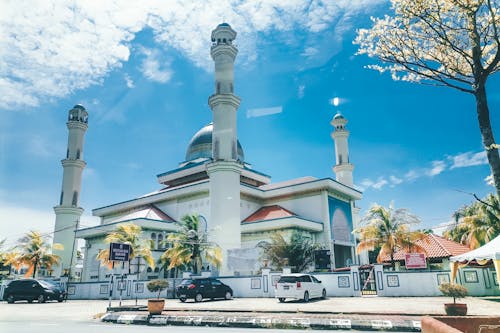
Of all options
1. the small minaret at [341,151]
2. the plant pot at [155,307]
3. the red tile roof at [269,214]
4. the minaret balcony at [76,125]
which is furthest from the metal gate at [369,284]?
the minaret balcony at [76,125]

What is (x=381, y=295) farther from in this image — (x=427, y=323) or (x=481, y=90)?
(x=427, y=323)

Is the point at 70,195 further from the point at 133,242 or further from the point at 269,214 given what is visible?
the point at 269,214

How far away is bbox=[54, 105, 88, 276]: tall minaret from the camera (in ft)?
150

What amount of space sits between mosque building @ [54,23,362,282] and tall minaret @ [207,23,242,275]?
88mm

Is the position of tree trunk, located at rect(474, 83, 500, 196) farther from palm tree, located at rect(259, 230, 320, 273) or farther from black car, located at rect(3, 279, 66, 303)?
black car, located at rect(3, 279, 66, 303)

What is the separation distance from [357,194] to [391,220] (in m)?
18.0

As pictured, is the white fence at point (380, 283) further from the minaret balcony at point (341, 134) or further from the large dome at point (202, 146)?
the minaret balcony at point (341, 134)

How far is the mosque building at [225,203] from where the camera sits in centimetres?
3469

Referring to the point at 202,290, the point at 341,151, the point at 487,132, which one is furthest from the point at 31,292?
the point at 341,151

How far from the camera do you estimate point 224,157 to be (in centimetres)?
3575

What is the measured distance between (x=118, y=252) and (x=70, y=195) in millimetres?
31038

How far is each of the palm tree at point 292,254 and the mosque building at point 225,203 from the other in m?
3.06

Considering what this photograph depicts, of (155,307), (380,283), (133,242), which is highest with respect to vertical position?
(133,242)

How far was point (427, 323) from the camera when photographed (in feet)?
17.9
